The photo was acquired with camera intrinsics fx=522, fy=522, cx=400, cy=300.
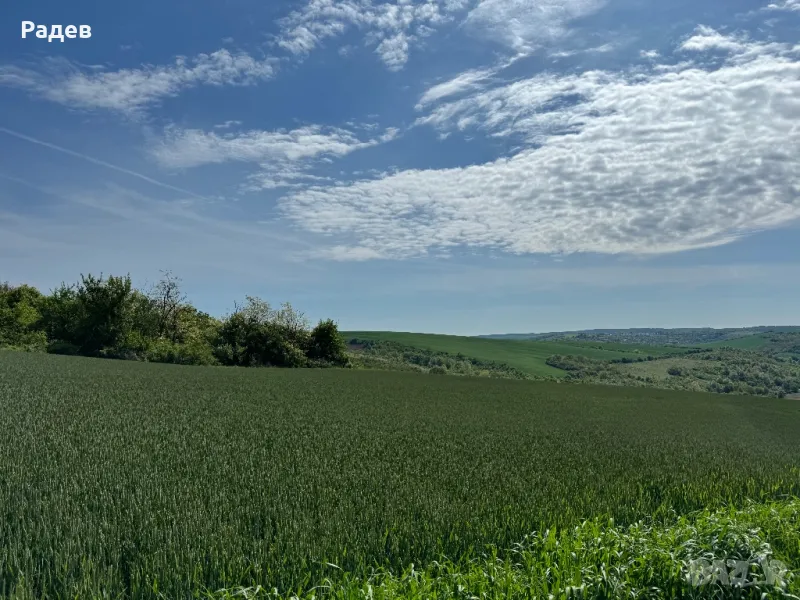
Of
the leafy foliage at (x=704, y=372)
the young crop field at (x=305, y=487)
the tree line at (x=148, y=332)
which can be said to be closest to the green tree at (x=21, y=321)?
the tree line at (x=148, y=332)

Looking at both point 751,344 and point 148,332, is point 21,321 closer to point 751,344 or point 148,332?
point 148,332

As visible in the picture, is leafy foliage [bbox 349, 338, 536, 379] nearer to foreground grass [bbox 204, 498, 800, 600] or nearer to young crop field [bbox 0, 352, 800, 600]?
young crop field [bbox 0, 352, 800, 600]

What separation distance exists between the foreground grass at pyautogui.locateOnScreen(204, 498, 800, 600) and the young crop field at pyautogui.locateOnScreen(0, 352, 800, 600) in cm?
9

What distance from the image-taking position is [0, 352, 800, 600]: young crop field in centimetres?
512

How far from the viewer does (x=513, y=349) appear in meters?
97.1

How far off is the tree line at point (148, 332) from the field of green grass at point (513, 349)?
34499mm

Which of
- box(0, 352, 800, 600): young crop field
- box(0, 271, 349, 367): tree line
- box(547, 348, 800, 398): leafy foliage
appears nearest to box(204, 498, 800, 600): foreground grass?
box(0, 352, 800, 600): young crop field

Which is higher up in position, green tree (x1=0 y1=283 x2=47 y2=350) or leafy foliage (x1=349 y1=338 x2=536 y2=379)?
green tree (x1=0 y1=283 x2=47 y2=350)

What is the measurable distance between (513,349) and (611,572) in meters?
94.0

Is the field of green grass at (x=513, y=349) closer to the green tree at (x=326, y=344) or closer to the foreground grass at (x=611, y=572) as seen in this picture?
the green tree at (x=326, y=344)

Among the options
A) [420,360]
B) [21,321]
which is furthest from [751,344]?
[21,321]

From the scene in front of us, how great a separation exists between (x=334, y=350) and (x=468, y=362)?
2868 cm

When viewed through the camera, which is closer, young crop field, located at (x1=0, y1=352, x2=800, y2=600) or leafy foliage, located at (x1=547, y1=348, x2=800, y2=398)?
young crop field, located at (x1=0, y1=352, x2=800, y2=600)

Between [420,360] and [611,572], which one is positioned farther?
[420,360]
